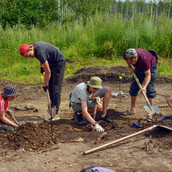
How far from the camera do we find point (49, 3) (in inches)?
766

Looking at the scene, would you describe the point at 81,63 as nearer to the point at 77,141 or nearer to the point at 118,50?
the point at 118,50

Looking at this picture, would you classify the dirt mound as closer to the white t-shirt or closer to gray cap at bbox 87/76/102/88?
the white t-shirt

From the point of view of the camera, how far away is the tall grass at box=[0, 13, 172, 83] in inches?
388

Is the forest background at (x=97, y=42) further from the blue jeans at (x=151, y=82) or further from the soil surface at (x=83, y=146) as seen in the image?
the soil surface at (x=83, y=146)

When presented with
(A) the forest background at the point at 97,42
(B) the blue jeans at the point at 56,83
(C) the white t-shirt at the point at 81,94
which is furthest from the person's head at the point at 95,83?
(A) the forest background at the point at 97,42

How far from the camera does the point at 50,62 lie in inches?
189

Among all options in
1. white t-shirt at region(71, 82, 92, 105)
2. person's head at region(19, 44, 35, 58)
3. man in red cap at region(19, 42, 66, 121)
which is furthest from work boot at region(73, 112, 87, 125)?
person's head at region(19, 44, 35, 58)

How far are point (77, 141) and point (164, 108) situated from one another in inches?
111

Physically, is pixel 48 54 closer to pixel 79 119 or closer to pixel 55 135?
pixel 79 119

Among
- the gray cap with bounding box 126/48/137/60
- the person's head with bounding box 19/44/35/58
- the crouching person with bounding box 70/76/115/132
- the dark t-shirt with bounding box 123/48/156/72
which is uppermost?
the person's head with bounding box 19/44/35/58

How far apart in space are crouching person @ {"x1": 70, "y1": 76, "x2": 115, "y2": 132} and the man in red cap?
574 mm

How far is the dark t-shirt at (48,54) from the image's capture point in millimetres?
4332

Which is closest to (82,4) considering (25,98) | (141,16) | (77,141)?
(141,16)

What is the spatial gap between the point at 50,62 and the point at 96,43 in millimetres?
6407
